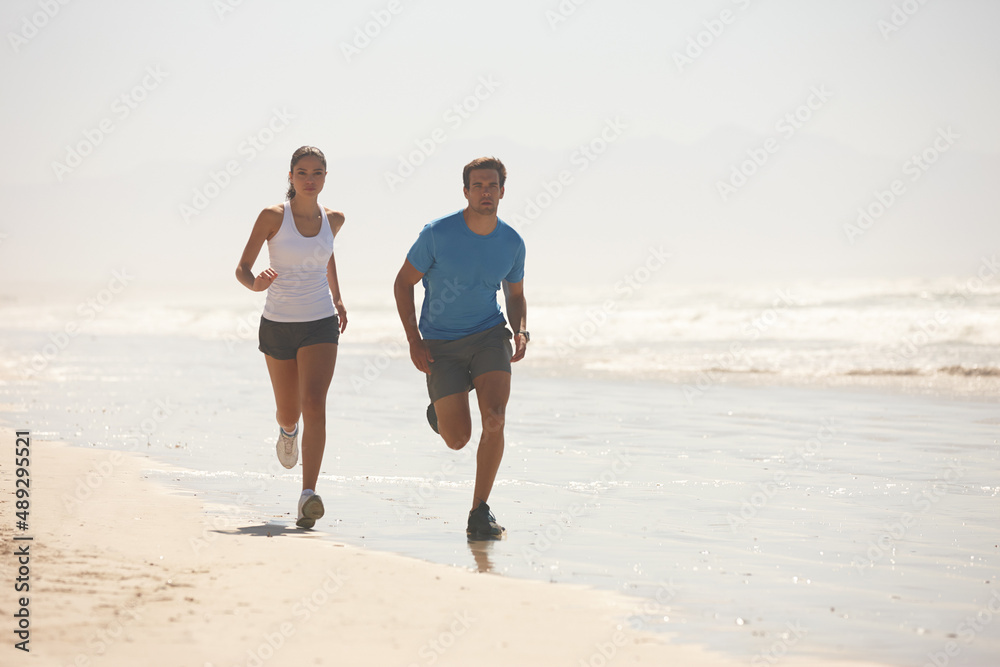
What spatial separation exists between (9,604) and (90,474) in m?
2.98

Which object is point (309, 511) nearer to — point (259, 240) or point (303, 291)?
point (303, 291)

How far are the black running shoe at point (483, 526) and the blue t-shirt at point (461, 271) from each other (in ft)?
3.04

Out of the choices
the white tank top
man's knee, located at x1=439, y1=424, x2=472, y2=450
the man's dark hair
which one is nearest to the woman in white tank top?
the white tank top

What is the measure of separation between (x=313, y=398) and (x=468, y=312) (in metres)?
0.95

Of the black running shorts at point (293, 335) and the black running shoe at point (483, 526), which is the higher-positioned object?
the black running shorts at point (293, 335)

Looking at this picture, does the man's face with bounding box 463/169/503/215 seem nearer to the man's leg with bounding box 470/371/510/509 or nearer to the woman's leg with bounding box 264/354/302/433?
the man's leg with bounding box 470/371/510/509

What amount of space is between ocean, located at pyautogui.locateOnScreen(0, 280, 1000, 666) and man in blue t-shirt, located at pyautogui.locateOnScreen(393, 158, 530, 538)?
57 cm

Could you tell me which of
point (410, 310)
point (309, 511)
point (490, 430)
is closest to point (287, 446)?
point (309, 511)

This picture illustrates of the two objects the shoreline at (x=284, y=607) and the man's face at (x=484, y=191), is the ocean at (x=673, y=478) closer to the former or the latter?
the shoreline at (x=284, y=607)

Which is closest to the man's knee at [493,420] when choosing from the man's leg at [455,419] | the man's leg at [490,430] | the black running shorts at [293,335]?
the man's leg at [490,430]

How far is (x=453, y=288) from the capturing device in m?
5.03

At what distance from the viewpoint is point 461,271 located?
16.3 feet

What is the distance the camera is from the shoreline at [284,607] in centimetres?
299

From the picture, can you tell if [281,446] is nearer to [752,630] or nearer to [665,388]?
[752,630]
